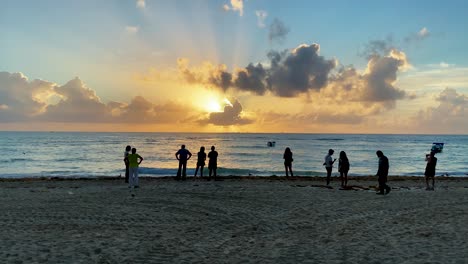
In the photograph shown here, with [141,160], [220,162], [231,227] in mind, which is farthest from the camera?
[220,162]

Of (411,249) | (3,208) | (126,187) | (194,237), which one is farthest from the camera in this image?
(126,187)

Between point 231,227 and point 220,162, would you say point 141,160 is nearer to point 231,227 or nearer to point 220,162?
point 231,227

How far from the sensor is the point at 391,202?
15.0 metres

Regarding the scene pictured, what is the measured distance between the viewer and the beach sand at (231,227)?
8.20 meters

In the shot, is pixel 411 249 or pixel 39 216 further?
pixel 39 216

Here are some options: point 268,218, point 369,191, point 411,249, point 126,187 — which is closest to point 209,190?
point 126,187

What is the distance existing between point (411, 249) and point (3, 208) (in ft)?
40.4

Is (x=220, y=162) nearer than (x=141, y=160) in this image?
No

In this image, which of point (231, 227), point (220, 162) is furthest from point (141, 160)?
point (220, 162)

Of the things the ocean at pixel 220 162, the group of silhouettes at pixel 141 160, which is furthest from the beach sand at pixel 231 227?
the ocean at pixel 220 162

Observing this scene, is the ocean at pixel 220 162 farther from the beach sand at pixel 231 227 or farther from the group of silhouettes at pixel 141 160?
the beach sand at pixel 231 227

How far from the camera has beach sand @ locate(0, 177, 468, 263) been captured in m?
8.20

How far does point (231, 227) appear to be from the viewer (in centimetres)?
1080

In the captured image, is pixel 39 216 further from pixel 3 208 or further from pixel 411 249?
pixel 411 249
